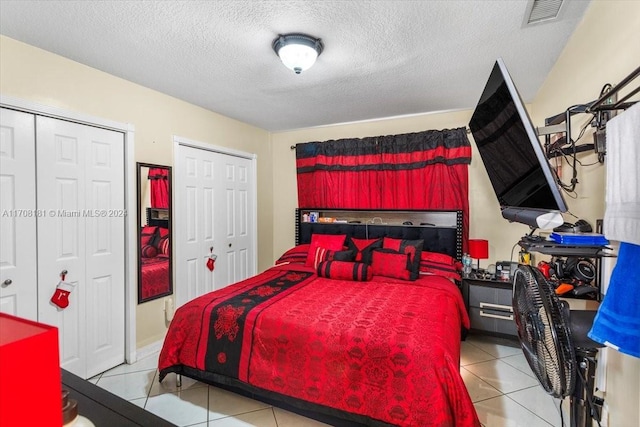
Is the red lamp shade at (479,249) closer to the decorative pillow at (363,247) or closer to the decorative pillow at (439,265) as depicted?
the decorative pillow at (439,265)

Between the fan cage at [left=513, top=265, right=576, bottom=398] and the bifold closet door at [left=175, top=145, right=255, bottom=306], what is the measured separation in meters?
3.08

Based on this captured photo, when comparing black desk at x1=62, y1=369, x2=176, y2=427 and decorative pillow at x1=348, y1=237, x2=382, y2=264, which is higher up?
decorative pillow at x1=348, y1=237, x2=382, y2=264

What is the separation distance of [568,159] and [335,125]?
274 centimetres

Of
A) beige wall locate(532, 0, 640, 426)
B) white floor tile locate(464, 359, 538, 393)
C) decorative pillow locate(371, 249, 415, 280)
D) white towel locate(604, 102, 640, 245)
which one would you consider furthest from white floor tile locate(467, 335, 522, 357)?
white towel locate(604, 102, 640, 245)

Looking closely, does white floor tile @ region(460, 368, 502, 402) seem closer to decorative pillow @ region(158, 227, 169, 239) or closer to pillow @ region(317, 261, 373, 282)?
pillow @ region(317, 261, 373, 282)

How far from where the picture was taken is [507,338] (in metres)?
3.00

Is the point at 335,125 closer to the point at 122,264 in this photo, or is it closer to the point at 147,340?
the point at 122,264

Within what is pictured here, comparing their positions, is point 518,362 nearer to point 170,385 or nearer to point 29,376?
point 170,385

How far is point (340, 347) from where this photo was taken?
181 cm

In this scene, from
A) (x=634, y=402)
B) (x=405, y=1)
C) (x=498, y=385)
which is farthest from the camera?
(x=498, y=385)

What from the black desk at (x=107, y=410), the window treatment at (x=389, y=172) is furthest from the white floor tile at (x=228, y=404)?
the window treatment at (x=389, y=172)

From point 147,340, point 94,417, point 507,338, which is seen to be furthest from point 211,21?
point 507,338

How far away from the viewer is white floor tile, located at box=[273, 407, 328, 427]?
1986 mm

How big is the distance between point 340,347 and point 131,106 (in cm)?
274
